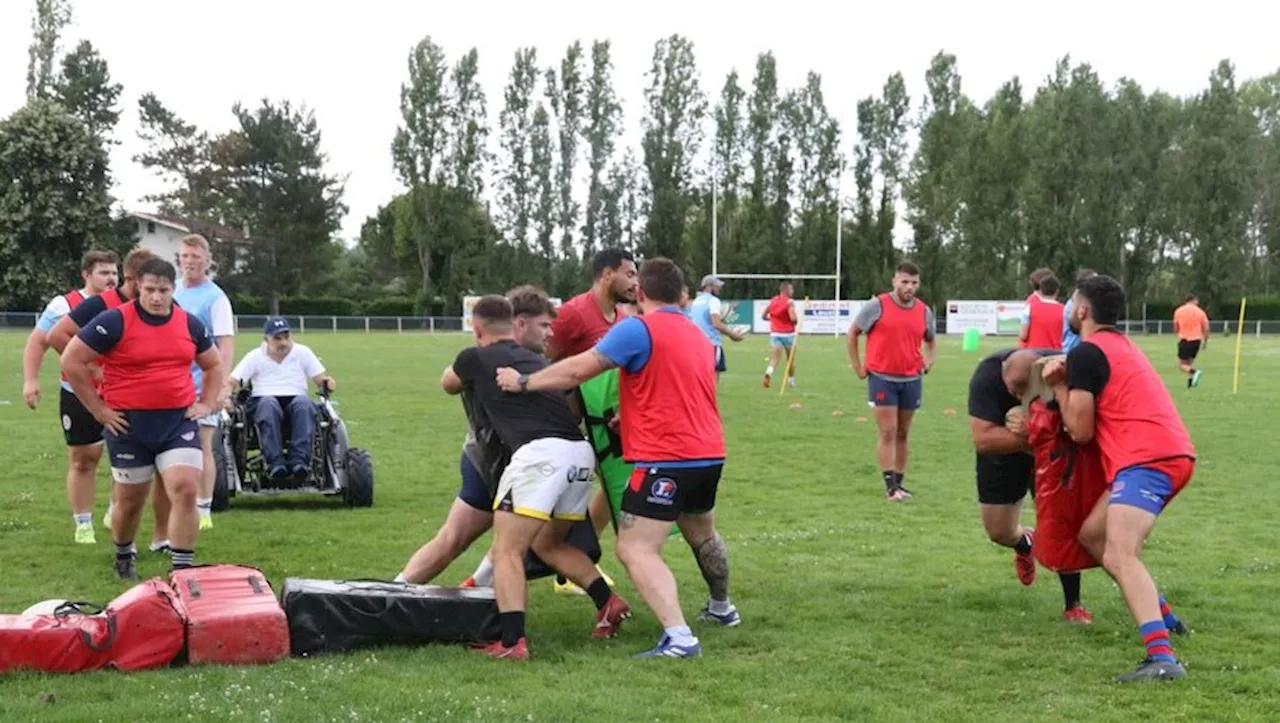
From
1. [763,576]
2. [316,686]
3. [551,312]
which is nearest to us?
[316,686]

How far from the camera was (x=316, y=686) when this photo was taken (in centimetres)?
527

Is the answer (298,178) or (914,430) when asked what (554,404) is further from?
(298,178)

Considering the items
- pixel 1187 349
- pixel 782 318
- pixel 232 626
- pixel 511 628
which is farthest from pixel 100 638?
pixel 1187 349

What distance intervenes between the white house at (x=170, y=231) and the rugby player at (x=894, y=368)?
66.0 metres

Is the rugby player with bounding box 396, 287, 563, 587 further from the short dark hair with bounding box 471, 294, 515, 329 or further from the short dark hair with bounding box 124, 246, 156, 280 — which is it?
the short dark hair with bounding box 124, 246, 156, 280

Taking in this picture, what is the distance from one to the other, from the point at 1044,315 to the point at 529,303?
8.61m

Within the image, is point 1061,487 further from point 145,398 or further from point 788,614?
point 145,398

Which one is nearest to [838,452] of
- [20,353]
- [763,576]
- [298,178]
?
[763,576]

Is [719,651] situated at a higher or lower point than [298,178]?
lower

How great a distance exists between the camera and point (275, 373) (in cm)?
1059

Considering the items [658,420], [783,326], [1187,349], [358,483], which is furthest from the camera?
[1187,349]

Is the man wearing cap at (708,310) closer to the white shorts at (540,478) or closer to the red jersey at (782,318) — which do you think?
the red jersey at (782,318)

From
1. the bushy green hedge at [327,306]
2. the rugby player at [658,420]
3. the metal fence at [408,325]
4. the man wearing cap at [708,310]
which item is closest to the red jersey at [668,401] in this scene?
the rugby player at [658,420]

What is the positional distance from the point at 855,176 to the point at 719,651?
65594 millimetres
